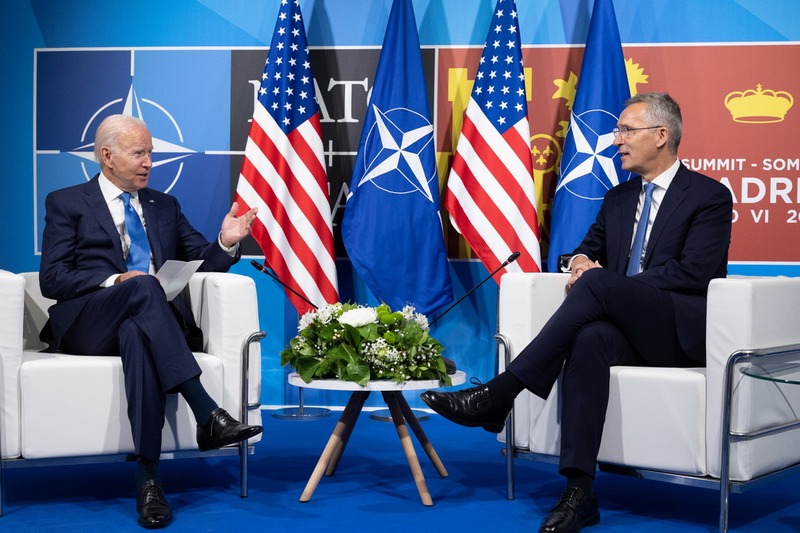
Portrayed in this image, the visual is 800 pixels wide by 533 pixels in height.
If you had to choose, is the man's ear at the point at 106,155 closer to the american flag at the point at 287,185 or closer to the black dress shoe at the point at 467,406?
the american flag at the point at 287,185

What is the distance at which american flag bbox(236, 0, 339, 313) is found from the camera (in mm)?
4949

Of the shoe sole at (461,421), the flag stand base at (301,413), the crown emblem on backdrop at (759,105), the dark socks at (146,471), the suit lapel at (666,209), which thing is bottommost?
the flag stand base at (301,413)

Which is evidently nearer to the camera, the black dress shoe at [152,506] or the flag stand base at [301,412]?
the black dress shoe at [152,506]

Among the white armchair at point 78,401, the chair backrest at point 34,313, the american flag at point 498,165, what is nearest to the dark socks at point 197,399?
the white armchair at point 78,401

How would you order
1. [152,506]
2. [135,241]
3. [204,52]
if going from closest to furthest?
1. [152,506]
2. [135,241]
3. [204,52]

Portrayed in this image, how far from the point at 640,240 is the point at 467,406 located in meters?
0.98

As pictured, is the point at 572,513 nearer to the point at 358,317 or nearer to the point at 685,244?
the point at 358,317

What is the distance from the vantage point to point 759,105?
16.4 ft

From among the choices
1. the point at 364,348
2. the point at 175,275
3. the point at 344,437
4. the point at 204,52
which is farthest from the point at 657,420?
the point at 204,52

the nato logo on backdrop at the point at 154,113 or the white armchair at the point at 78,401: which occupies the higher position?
the nato logo on backdrop at the point at 154,113

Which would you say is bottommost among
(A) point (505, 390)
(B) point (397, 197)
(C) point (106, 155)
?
(A) point (505, 390)

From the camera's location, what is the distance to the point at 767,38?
4.97 m

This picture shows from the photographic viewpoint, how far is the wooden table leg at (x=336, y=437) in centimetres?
320

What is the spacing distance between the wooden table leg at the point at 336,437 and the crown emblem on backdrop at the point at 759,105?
9.39 feet
